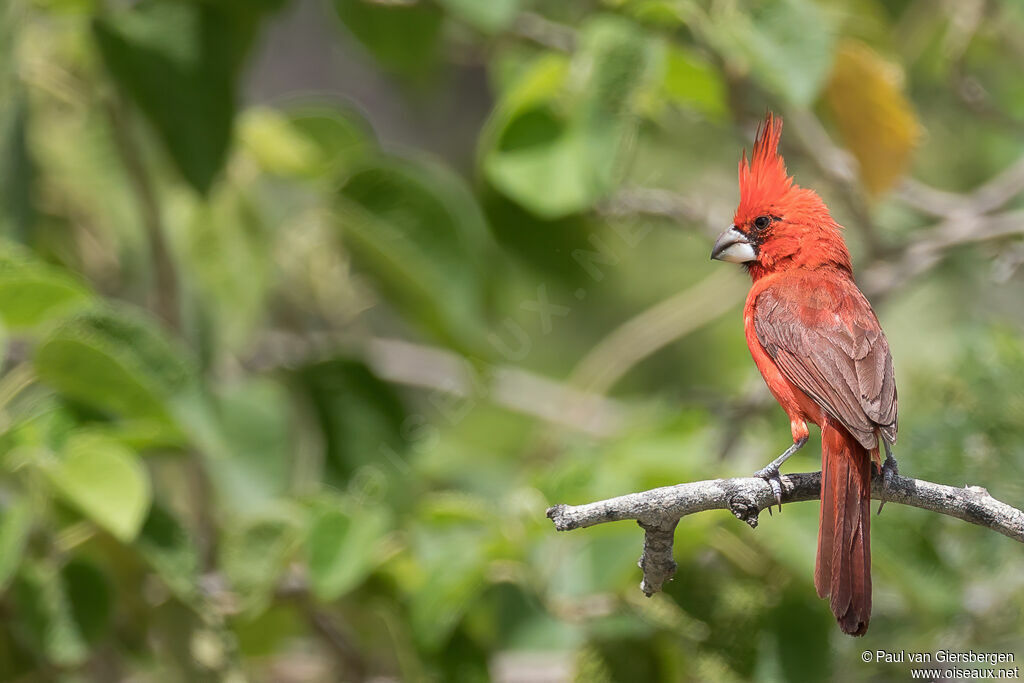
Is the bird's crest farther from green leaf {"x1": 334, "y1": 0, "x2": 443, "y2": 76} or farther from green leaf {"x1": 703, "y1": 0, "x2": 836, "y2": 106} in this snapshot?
green leaf {"x1": 334, "y1": 0, "x2": 443, "y2": 76}

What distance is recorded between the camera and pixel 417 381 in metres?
3.77

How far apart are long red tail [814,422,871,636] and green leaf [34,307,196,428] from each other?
128 centimetres

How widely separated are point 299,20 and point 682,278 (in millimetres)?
2690

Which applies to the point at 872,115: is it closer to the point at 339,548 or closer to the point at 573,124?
the point at 573,124

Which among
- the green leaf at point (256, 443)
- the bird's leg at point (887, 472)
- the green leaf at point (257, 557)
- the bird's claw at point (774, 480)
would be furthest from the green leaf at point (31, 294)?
the bird's leg at point (887, 472)

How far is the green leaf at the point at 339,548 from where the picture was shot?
7.97ft

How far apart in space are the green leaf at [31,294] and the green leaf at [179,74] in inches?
19.3

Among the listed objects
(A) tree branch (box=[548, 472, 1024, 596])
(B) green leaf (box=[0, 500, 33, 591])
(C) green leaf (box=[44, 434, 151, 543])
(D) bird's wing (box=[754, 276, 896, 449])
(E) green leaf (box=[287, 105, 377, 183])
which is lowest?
(A) tree branch (box=[548, 472, 1024, 596])

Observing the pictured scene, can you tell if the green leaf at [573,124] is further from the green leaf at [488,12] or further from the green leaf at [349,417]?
the green leaf at [349,417]

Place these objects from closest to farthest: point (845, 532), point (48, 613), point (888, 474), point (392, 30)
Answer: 1. point (845, 532)
2. point (888, 474)
3. point (48, 613)
4. point (392, 30)

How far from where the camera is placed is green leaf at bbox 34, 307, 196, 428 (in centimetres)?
232

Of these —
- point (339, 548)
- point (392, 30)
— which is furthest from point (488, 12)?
point (339, 548)

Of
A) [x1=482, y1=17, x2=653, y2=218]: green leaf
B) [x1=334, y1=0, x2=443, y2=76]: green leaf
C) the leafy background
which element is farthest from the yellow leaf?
[x1=334, y1=0, x2=443, y2=76]: green leaf

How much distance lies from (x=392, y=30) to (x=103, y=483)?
1.52 meters
